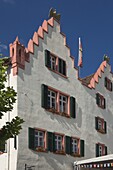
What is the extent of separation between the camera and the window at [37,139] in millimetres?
19969

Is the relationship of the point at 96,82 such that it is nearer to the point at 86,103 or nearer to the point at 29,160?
the point at 86,103

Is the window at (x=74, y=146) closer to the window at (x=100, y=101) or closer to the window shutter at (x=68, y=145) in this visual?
the window shutter at (x=68, y=145)

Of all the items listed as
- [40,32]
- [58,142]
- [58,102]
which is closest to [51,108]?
[58,102]

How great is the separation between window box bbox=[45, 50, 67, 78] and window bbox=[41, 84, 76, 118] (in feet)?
4.62

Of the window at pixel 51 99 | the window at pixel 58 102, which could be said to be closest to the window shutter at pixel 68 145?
the window at pixel 58 102

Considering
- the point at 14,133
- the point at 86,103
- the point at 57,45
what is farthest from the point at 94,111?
the point at 14,133

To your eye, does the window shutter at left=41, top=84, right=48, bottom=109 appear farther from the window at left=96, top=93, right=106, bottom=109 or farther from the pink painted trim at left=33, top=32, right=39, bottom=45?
the window at left=96, top=93, right=106, bottom=109

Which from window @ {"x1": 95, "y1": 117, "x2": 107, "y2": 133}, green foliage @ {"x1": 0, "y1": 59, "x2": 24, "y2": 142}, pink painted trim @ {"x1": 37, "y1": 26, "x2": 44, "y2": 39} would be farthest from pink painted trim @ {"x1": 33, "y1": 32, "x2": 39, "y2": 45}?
green foliage @ {"x1": 0, "y1": 59, "x2": 24, "y2": 142}

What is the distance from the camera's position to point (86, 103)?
→ 86.6 ft

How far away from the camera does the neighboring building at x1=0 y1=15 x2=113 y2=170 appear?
19.9 m

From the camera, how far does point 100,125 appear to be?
93.7 ft

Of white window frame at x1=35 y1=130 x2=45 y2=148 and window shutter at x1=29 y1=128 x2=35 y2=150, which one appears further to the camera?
white window frame at x1=35 y1=130 x2=45 y2=148

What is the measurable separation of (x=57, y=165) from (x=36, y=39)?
7701 millimetres

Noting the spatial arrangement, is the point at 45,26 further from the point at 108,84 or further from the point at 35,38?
the point at 108,84
